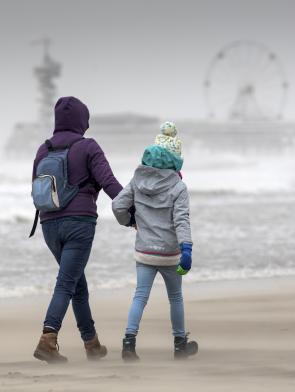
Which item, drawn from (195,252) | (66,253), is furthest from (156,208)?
(195,252)

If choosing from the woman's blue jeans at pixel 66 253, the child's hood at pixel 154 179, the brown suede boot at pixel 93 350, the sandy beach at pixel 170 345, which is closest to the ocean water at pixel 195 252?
the sandy beach at pixel 170 345

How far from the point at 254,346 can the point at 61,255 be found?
0.90 meters

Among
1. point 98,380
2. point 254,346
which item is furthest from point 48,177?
point 254,346

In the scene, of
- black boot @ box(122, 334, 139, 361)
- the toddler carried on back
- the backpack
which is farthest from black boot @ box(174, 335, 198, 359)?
the backpack

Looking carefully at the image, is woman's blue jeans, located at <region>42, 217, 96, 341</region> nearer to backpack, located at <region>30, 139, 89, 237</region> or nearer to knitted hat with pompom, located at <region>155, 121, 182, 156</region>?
backpack, located at <region>30, 139, 89, 237</region>

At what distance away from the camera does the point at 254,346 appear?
404cm

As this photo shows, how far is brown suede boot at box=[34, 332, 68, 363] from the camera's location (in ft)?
11.8

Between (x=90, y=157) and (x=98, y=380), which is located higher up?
(x=90, y=157)

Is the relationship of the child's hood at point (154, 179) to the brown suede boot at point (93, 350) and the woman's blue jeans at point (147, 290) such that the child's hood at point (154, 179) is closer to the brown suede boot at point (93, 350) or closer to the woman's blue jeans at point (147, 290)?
the woman's blue jeans at point (147, 290)

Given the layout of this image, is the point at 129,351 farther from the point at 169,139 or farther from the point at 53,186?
the point at 169,139

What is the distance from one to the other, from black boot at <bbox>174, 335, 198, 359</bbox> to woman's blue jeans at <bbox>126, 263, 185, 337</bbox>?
0.04 m

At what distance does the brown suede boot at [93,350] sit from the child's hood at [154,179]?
61 centimetres

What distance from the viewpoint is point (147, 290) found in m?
3.81

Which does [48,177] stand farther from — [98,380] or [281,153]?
[281,153]
